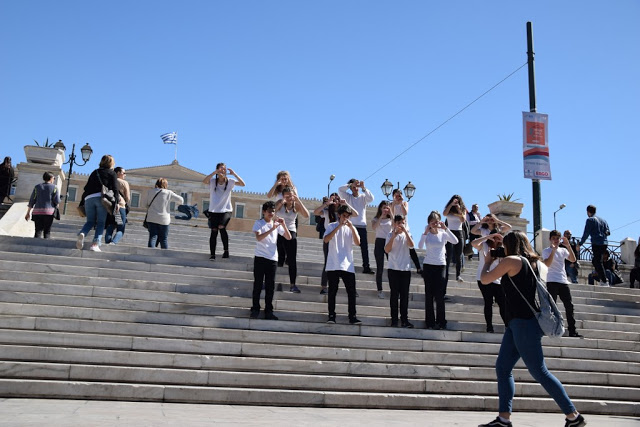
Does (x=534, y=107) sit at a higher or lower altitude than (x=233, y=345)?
higher

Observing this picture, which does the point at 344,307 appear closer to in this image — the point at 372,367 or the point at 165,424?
the point at 372,367

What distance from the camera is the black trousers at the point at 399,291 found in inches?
365

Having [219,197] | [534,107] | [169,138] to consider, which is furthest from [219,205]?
[169,138]

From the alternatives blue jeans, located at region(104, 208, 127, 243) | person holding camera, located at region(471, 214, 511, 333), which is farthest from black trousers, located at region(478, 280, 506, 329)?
blue jeans, located at region(104, 208, 127, 243)

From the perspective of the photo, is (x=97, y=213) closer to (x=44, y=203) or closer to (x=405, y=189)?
(x=44, y=203)

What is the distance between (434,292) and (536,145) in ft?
18.4

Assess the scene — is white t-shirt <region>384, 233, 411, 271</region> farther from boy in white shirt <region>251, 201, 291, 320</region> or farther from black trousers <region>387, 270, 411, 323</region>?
boy in white shirt <region>251, 201, 291, 320</region>

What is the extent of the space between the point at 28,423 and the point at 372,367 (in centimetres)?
431

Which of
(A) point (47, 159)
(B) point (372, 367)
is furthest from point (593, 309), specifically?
(A) point (47, 159)

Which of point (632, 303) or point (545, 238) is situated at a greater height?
point (545, 238)

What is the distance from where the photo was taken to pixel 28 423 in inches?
180

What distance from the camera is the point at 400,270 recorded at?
9.45 m

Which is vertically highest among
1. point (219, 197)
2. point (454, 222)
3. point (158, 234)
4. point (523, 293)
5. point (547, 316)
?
point (219, 197)

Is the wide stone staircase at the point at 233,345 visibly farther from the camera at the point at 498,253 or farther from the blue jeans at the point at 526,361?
the camera at the point at 498,253
